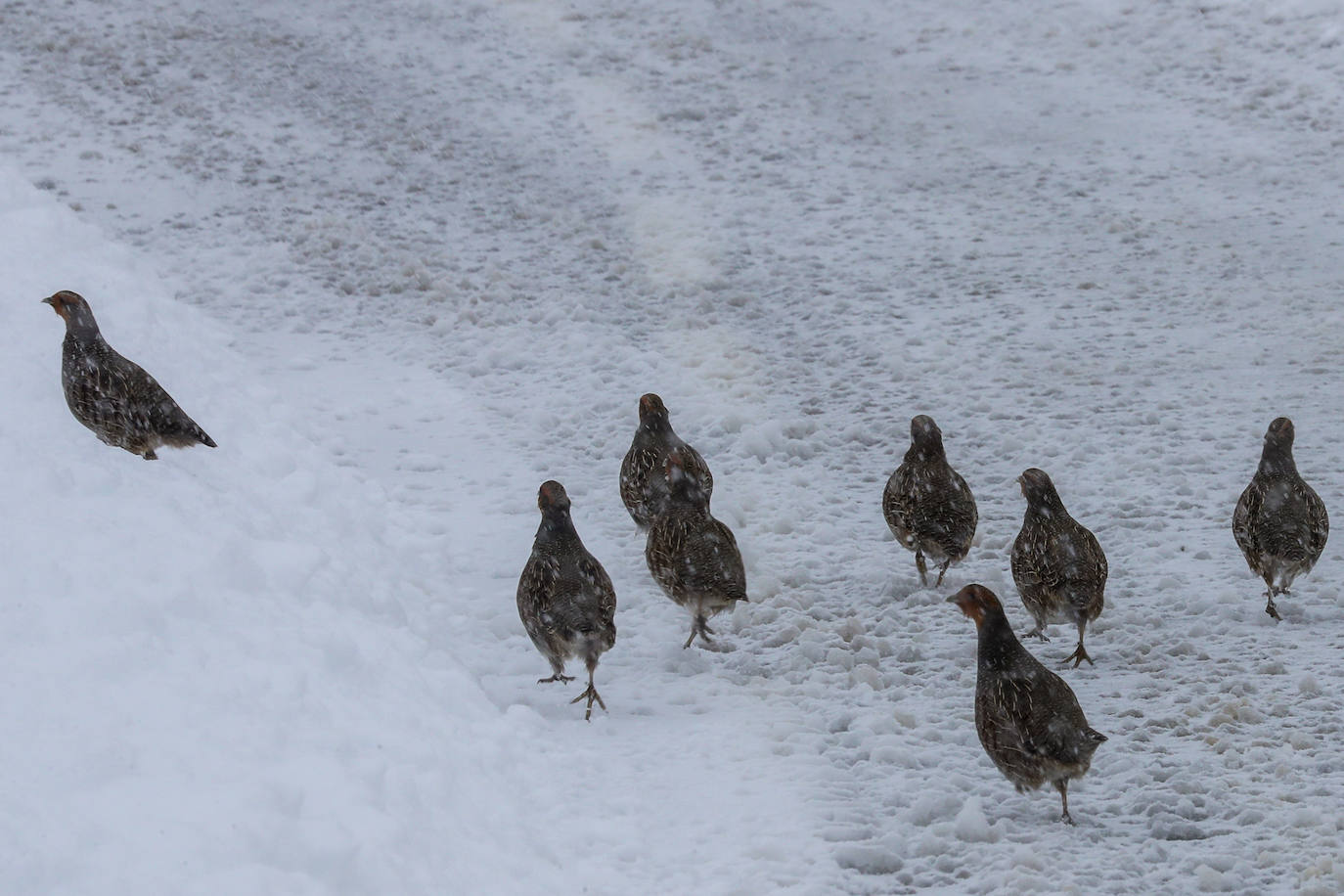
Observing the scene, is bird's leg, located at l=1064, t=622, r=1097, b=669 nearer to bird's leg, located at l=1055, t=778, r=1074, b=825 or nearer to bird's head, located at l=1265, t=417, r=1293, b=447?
bird's leg, located at l=1055, t=778, r=1074, b=825

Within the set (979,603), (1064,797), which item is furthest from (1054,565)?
(1064,797)

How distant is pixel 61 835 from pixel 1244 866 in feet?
15.0

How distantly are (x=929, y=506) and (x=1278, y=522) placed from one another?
193 centimetres

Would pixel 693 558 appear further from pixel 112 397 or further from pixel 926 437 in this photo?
pixel 112 397

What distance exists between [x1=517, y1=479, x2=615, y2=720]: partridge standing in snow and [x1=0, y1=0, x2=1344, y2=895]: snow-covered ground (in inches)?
12.8

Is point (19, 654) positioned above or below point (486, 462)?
above

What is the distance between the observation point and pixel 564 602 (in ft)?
22.0

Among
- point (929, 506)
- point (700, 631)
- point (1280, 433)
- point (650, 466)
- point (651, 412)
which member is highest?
point (1280, 433)

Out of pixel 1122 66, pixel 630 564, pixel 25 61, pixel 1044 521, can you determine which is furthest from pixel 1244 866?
pixel 25 61

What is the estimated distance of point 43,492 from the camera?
19.3 feet

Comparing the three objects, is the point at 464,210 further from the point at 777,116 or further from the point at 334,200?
the point at 777,116

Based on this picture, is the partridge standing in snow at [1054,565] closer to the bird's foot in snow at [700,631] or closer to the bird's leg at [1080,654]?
the bird's leg at [1080,654]

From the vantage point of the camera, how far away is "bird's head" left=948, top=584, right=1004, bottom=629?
19.5ft

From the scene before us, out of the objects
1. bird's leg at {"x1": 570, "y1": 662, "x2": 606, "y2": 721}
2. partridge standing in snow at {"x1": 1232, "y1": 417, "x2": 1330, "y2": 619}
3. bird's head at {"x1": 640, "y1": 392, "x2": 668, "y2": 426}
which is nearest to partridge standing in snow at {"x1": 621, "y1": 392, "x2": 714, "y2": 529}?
bird's head at {"x1": 640, "y1": 392, "x2": 668, "y2": 426}
